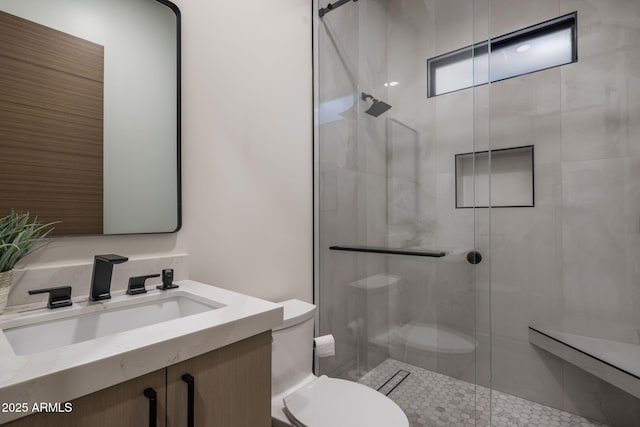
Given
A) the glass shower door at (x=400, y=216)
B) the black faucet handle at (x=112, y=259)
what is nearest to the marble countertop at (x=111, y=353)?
the black faucet handle at (x=112, y=259)

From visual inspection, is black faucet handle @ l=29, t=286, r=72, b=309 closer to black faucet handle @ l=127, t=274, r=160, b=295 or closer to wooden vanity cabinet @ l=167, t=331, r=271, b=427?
black faucet handle @ l=127, t=274, r=160, b=295

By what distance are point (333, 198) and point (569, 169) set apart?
1289 millimetres

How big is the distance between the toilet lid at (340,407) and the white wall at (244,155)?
50cm

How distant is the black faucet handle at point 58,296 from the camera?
0.88 meters

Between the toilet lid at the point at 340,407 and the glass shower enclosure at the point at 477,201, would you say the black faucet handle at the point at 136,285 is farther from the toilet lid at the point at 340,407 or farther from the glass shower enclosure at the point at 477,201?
the glass shower enclosure at the point at 477,201

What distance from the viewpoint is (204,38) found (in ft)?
4.33

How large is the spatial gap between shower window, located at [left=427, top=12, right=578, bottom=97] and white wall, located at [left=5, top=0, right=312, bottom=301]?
0.73m

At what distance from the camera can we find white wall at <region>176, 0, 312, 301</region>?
1.29m

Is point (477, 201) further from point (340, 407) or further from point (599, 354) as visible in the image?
point (340, 407)

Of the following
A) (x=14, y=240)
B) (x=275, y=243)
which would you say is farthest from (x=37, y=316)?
(x=275, y=243)

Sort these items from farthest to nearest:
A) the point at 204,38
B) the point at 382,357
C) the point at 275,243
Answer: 1. the point at 382,357
2. the point at 275,243
3. the point at 204,38

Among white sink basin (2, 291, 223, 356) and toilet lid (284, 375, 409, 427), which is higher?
white sink basin (2, 291, 223, 356)

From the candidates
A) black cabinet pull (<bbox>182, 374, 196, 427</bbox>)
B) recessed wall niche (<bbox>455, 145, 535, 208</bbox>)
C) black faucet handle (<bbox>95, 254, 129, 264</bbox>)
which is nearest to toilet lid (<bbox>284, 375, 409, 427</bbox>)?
black cabinet pull (<bbox>182, 374, 196, 427</bbox>)

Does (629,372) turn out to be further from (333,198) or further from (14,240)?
(14,240)
